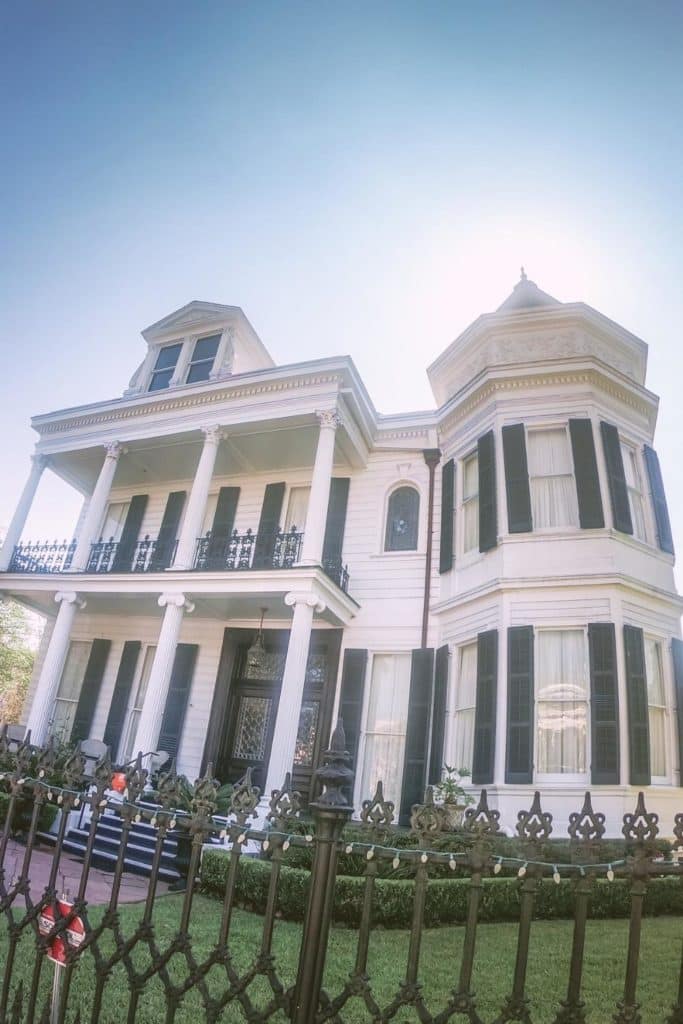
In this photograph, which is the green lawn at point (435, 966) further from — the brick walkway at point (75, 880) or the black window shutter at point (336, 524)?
the black window shutter at point (336, 524)

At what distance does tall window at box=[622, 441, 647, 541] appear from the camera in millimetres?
11016

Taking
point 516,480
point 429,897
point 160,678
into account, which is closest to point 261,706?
point 160,678

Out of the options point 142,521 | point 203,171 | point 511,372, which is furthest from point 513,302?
point 142,521

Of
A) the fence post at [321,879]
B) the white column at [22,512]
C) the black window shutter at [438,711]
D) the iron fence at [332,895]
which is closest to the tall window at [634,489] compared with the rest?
the black window shutter at [438,711]

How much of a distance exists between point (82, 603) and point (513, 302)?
40.4ft

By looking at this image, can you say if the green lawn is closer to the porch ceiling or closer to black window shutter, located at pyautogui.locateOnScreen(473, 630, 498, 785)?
black window shutter, located at pyautogui.locateOnScreen(473, 630, 498, 785)

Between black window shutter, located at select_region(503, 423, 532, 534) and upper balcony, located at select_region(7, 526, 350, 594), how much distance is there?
3948 millimetres

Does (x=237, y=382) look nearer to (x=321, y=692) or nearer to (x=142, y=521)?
(x=142, y=521)

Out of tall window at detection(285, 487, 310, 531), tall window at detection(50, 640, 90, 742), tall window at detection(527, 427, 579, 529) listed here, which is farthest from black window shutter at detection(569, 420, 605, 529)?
tall window at detection(50, 640, 90, 742)

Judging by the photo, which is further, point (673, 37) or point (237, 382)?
point (237, 382)

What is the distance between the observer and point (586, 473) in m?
10.6

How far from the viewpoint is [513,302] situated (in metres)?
13.6

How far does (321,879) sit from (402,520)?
11.1 meters

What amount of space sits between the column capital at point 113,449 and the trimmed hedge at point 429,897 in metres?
9.82
